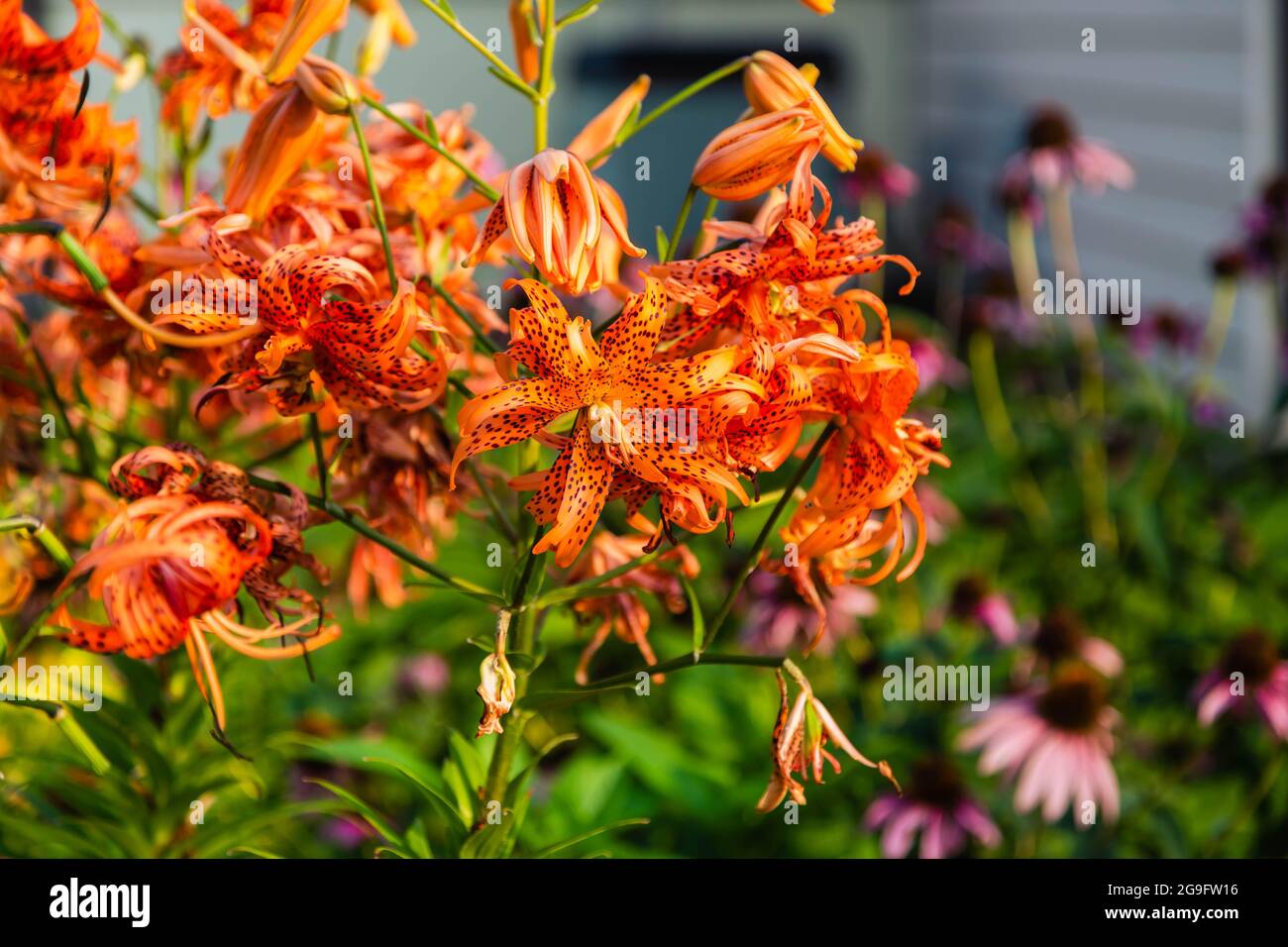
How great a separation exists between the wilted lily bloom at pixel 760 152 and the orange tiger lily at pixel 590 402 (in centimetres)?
11

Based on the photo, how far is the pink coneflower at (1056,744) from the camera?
4.32 feet

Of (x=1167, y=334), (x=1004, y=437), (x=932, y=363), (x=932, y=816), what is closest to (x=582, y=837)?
(x=932, y=816)

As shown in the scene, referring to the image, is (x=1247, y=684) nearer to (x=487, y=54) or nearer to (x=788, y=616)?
(x=788, y=616)

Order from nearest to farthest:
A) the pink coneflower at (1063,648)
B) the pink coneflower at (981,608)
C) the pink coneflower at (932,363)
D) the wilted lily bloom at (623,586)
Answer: the wilted lily bloom at (623,586), the pink coneflower at (1063,648), the pink coneflower at (981,608), the pink coneflower at (932,363)

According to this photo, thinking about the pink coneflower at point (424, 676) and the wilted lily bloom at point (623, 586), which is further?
the pink coneflower at point (424, 676)

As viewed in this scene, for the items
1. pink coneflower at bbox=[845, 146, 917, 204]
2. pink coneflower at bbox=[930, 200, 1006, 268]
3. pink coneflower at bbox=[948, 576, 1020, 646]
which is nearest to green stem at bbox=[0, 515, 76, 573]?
pink coneflower at bbox=[948, 576, 1020, 646]

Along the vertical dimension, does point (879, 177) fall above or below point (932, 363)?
above

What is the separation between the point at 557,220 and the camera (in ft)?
2.10

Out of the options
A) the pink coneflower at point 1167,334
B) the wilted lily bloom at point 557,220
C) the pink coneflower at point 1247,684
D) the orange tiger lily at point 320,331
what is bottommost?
the pink coneflower at point 1247,684

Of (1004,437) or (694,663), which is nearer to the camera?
(694,663)

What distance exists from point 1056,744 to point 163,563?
106cm

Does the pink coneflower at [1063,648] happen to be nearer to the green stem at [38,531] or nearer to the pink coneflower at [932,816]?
the pink coneflower at [932,816]

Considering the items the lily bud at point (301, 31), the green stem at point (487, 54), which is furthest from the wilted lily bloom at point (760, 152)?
the lily bud at point (301, 31)
